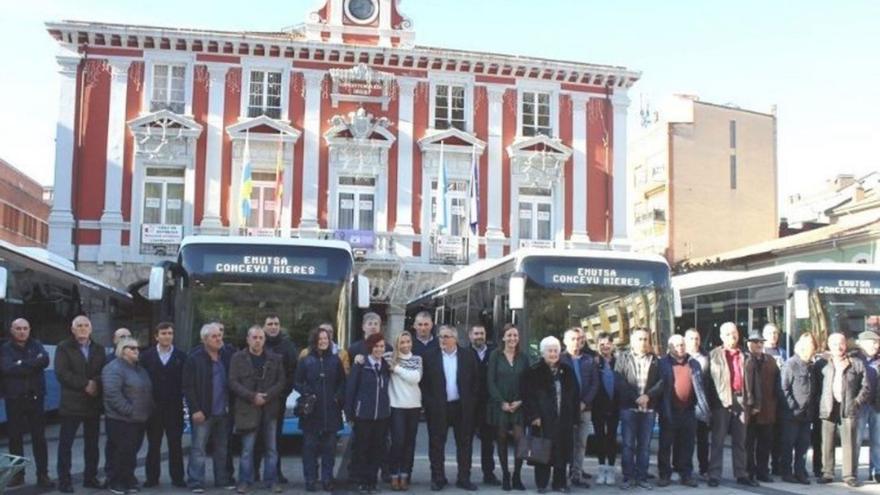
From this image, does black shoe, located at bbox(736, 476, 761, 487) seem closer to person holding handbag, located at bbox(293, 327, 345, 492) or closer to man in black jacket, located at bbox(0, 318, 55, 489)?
person holding handbag, located at bbox(293, 327, 345, 492)

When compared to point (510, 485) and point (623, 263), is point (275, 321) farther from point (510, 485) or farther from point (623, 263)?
point (623, 263)

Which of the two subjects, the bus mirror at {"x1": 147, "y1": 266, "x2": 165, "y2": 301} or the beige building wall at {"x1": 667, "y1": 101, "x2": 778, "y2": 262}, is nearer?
the bus mirror at {"x1": 147, "y1": 266, "x2": 165, "y2": 301}

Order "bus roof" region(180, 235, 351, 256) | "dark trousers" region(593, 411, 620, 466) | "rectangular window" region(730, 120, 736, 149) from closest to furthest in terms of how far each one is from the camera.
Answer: "dark trousers" region(593, 411, 620, 466) → "bus roof" region(180, 235, 351, 256) → "rectangular window" region(730, 120, 736, 149)

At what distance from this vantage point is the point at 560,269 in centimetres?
1445

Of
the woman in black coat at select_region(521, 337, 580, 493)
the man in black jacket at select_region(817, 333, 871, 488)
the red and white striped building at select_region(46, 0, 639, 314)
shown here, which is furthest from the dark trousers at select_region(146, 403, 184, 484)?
the red and white striped building at select_region(46, 0, 639, 314)

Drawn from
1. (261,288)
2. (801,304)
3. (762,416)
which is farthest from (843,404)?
(261,288)

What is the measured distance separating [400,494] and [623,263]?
5736mm

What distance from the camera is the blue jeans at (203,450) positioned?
10.4 m

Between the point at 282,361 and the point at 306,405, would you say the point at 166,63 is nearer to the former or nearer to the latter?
the point at 282,361

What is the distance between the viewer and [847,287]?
652 inches

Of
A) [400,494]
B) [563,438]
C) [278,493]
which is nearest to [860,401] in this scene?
[563,438]

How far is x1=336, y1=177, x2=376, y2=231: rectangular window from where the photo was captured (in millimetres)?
31438

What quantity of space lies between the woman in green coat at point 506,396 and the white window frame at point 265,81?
850 inches

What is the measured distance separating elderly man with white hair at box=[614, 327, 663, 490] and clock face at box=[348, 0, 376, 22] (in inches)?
928
